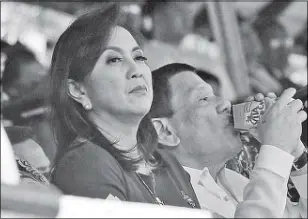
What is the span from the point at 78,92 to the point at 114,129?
11 centimetres

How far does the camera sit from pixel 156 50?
1.91m

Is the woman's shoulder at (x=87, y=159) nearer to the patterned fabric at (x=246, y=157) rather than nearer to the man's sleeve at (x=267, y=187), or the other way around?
the man's sleeve at (x=267, y=187)

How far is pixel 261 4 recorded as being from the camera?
3.60 meters

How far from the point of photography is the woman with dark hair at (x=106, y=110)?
3.79 ft

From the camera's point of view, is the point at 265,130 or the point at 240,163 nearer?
the point at 265,130

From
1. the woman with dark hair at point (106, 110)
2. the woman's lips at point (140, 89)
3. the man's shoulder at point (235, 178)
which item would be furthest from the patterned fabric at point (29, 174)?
the man's shoulder at point (235, 178)

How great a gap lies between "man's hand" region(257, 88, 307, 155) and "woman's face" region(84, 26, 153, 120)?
0.27 m

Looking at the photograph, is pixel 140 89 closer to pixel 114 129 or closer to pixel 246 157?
pixel 114 129

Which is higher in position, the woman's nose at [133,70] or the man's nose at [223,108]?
the woman's nose at [133,70]

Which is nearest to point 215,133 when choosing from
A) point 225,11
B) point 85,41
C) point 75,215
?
point 85,41

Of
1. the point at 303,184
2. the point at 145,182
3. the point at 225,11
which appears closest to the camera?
the point at 145,182

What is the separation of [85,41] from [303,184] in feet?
2.13

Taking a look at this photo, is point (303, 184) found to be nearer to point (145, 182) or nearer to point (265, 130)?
point (265, 130)

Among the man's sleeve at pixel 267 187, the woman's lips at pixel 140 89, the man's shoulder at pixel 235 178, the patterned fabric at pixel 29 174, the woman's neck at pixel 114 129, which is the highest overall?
the woman's lips at pixel 140 89
